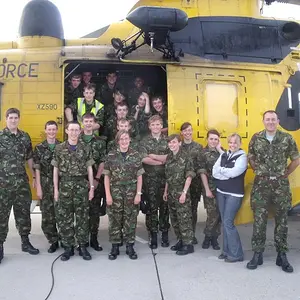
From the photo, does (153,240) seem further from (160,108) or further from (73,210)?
(160,108)

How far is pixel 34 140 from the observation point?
5387 mm

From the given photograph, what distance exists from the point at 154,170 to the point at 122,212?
0.75 meters

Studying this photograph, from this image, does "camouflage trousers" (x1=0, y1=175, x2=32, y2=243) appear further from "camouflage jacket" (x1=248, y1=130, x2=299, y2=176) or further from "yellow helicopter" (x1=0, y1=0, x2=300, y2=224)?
"camouflage jacket" (x1=248, y1=130, x2=299, y2=176)

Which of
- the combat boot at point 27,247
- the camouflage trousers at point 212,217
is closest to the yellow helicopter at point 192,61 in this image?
the camouflage trousers at point 212,217

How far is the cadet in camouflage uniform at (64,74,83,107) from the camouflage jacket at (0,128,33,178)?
51.4 inches

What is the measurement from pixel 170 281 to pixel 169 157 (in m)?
1.55

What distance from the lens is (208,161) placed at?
16.6 feet

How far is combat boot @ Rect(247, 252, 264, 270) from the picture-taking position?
14.6 ft

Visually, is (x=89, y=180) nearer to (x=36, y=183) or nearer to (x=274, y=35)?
(x=36, y=183)

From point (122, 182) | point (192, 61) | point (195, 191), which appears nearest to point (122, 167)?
point (122, 182)

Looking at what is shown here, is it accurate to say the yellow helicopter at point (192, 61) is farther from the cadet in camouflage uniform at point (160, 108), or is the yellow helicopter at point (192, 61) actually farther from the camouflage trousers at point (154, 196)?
the camouflage trousers at point (154, 196)

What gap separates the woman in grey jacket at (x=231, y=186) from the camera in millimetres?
4531

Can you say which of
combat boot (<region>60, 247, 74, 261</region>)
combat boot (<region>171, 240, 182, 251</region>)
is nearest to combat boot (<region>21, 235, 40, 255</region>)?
combat boot (<region>60, 247, 74, 261</region>)

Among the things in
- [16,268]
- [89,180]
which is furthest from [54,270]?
[89,180]
